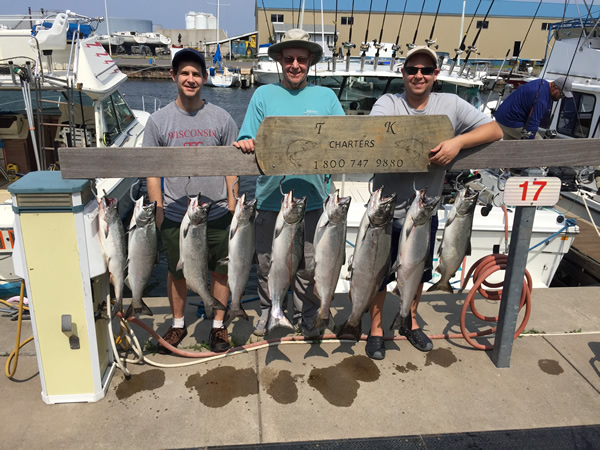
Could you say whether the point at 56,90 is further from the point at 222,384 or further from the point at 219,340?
the point at 222,384

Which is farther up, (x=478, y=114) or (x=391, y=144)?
(x=478, y=114)

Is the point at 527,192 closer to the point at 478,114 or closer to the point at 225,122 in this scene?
the point at 478,114

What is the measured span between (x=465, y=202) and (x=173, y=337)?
102 inches

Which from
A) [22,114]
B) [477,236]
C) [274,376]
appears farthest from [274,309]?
[22,114]

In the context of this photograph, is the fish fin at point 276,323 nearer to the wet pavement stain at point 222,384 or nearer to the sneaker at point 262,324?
the wet pavement stain at point 222,384

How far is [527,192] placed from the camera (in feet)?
10.6

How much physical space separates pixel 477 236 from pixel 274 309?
423cm

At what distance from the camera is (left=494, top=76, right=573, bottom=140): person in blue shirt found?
724 cm

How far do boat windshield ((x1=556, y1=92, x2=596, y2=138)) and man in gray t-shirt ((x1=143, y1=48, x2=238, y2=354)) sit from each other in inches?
375

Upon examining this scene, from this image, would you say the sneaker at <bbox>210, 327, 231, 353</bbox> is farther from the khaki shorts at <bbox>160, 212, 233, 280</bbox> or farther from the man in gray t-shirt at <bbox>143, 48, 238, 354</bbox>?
the khaki shorts at <bbox>160, 212, 233, 280</bbox>

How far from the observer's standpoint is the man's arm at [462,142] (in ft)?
9.59

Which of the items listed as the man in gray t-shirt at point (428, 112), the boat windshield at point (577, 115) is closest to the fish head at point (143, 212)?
the man in gray t-shirt at point (428, 112)

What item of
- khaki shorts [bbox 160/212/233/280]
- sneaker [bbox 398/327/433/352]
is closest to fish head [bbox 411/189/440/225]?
sneaker [bbox 398/327/433/352]

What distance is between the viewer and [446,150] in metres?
2.92
